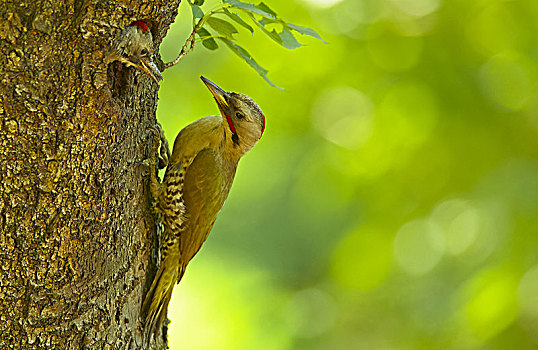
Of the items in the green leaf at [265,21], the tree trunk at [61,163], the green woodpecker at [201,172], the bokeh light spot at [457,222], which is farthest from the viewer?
the bokeh light spot at [457,222]

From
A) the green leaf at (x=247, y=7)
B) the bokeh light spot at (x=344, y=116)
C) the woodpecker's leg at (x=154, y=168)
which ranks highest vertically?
the bokeh light spot at (x=344, y=116)

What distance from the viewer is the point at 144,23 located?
1595mm

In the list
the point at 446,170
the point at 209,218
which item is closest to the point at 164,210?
the point at 209,218

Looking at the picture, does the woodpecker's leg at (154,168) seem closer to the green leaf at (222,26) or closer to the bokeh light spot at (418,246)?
the green leaf at (222,26)

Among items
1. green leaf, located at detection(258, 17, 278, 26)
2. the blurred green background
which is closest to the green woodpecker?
green leaf, located at detection(258, 17, 278, 26)

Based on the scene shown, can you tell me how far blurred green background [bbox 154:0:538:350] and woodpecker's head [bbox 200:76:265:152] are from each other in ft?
4.98

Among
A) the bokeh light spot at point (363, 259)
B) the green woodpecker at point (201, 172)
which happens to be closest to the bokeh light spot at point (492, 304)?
the bokeh light spot at point (363, 259)

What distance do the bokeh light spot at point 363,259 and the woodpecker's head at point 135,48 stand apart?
282 centimetres

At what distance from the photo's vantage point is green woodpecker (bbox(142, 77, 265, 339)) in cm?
209

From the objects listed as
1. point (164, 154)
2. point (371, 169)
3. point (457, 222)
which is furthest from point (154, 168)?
point (457, 222)

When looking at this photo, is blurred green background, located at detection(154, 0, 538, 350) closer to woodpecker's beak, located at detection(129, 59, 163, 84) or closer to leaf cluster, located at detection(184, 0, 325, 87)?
leaf cluster, located at detection(184, 0, 325, 87)

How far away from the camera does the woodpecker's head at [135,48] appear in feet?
4.99

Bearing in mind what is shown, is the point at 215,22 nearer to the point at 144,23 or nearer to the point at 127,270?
the point at 144,23

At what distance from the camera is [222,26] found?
1.80 meters
